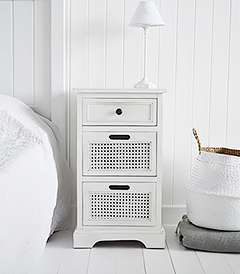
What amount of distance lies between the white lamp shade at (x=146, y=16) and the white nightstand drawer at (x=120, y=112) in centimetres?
46

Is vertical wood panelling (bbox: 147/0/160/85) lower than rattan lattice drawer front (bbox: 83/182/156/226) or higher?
higher

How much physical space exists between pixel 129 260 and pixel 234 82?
1.27m

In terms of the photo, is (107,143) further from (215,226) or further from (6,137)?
(215,226)

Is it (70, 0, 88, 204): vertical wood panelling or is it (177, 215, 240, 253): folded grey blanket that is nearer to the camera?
(177, 215, 240, 253): folded grey blanket

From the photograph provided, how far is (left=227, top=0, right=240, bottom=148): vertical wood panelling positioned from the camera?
7.59ft

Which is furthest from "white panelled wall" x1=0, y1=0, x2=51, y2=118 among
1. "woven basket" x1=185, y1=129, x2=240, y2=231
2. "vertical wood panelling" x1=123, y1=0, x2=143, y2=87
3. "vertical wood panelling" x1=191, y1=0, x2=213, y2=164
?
"woven basket" x1=185, y1=129, x2=240, y2=231

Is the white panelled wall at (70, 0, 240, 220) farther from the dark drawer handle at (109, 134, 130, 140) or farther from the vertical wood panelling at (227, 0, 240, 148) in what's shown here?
the dark drawer handle at (109, 134, 130, 140)

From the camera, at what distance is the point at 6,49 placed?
2346mm

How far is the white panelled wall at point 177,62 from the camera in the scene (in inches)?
90.7

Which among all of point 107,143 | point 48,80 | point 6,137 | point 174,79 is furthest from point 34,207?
point 174,79

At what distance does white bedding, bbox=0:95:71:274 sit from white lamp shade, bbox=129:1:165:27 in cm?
78

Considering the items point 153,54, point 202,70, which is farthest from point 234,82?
point 153,54

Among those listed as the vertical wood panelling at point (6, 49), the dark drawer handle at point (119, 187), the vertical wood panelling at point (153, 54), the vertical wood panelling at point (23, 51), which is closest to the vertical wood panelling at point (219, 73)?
the vertical wood panelling at point (153, 54)

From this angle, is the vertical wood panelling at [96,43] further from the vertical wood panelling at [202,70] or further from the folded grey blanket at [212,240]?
the folded grey blanket at [212,240]
